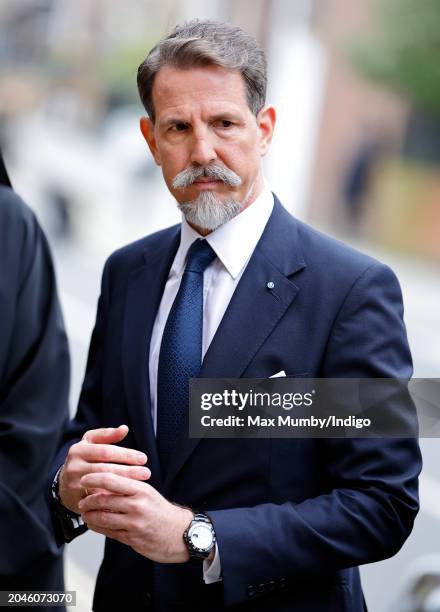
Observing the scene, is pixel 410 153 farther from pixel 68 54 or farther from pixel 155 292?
pixel 155 292

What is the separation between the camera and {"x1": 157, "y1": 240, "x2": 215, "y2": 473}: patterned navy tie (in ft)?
7.27

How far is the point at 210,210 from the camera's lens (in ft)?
Result: 7.31

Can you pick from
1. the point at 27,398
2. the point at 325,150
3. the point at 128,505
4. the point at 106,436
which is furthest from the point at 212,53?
the point at 325,150

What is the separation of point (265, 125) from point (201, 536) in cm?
93

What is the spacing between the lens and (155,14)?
3388 cm

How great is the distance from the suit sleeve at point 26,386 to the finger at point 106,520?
1011 mm

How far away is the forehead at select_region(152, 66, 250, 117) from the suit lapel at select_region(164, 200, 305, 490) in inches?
12.4

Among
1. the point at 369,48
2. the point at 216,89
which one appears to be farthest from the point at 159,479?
the point at 369,48

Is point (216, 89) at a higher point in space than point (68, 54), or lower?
lower

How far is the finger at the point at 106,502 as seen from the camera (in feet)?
6.44

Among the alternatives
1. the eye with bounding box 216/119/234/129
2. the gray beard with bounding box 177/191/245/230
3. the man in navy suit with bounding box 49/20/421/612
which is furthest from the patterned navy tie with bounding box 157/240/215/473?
the eye with bounding box 216/119/234/129

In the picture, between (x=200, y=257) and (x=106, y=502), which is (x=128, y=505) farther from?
(x=200, y=257)

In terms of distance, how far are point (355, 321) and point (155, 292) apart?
1.75 feet

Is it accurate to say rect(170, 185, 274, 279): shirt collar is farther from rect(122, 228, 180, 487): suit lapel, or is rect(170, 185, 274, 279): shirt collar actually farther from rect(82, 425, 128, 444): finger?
rect(82, 425, 128, 444): finger
